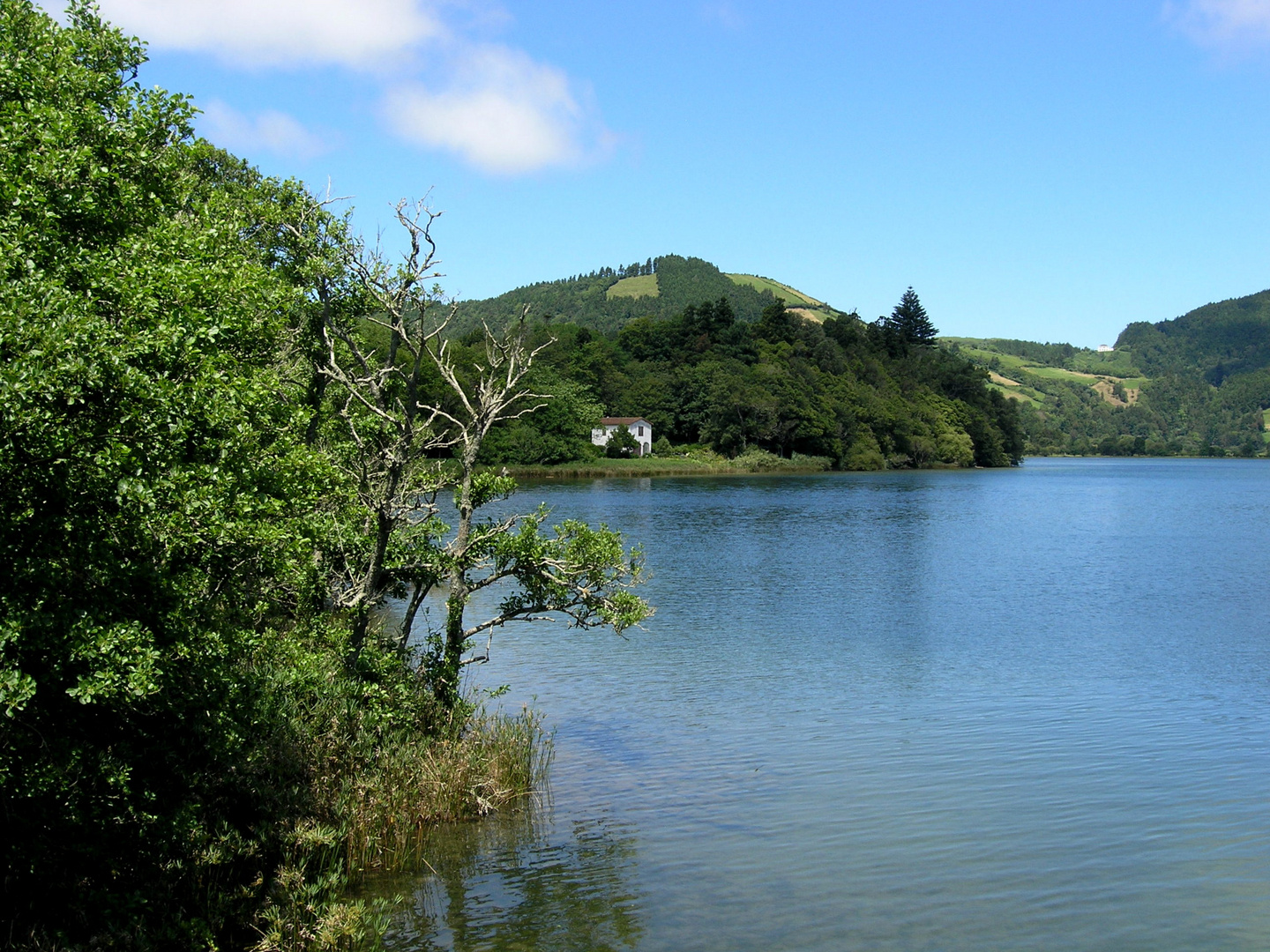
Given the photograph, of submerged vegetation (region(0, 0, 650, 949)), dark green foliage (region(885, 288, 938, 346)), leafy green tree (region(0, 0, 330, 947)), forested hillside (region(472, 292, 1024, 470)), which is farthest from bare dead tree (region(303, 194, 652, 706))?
dark green foliage (region(885, 288, 938, 346))

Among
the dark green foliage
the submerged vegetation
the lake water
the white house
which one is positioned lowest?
the lake water

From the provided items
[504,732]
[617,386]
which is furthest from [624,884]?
[617,386]

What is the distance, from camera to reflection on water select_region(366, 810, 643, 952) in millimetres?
10617

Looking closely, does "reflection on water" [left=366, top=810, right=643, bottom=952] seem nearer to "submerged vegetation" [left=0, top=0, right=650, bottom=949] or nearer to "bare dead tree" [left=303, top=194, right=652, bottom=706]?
"submerged vegetation" [left=0, top=0, right=650, bottom=949]

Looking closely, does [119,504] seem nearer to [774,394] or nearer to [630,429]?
[774,394]

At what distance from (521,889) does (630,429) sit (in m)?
120

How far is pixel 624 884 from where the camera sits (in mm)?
12039

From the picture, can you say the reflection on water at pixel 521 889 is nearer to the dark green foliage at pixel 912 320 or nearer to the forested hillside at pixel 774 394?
the forested hillside at pixel 774 394

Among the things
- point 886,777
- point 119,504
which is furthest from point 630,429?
point 119,504

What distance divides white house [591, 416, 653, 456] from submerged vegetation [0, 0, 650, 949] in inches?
4466

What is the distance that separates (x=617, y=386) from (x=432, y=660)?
127 m

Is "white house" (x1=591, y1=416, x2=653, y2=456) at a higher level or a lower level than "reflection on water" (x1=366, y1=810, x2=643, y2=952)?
higher

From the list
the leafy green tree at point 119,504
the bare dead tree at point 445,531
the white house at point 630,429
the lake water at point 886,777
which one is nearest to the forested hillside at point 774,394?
the white house at point 630,429

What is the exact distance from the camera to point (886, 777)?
53.2ft
